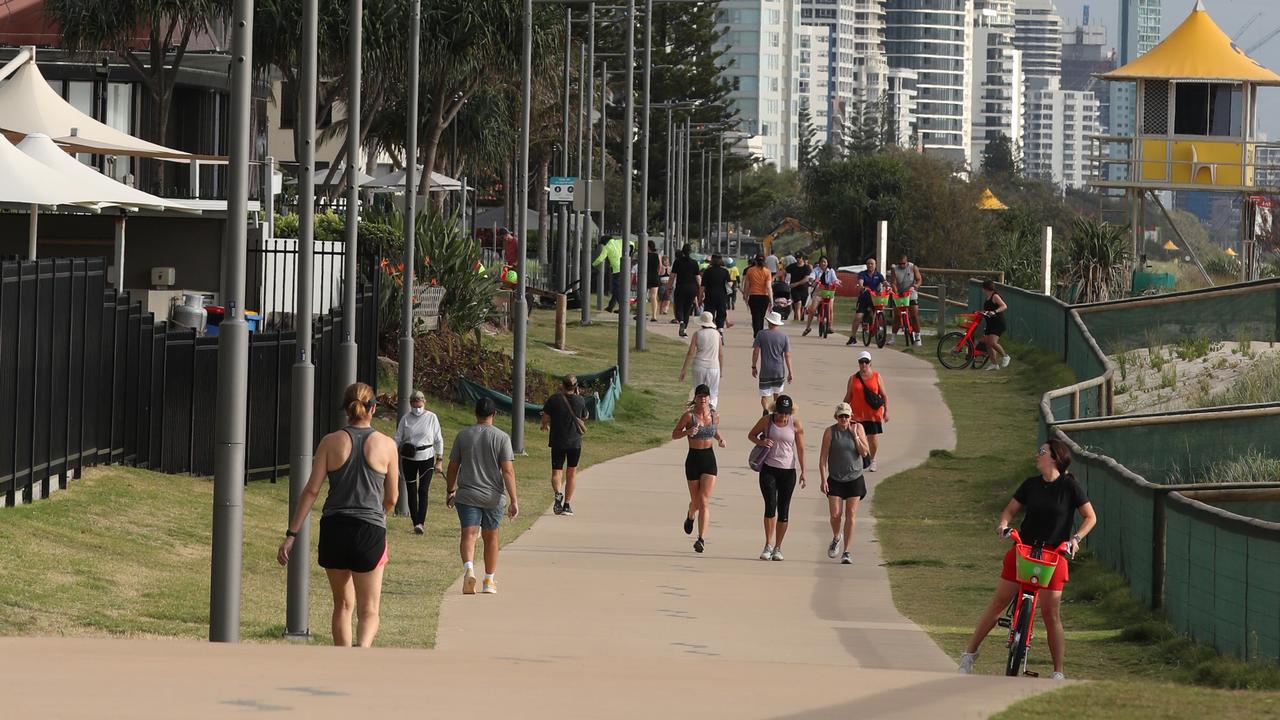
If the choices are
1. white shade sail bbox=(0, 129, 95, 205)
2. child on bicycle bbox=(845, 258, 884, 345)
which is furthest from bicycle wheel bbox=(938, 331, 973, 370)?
white shade sail bbox=(0, 129, 95, 205)

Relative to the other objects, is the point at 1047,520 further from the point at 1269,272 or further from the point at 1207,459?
the point at 1269,272

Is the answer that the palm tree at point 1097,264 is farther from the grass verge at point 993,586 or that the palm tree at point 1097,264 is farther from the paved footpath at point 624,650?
the paved footpath at point 624,650

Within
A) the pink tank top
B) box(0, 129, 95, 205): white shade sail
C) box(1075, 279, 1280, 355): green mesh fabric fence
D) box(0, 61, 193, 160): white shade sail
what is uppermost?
box(0, 61, 193, 160): white shade sail

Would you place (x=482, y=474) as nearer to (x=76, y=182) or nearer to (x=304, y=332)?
(x=304, y=332)

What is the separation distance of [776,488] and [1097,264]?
97.6 ft

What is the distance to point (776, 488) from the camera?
18156 millimetres

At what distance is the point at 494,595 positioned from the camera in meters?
15.1

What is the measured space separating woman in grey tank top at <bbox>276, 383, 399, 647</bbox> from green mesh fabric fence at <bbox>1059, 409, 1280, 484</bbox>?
1022 cm

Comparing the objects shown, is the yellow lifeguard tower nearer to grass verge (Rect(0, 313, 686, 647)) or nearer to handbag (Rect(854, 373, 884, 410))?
handbag (Rect(854, 373, 884, 410))

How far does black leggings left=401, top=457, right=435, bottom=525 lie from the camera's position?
18.3m

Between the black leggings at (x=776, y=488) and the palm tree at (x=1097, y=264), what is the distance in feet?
95.2

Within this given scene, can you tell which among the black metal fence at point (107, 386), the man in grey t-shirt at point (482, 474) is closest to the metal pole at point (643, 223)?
the black metal fence at point (107, 386)

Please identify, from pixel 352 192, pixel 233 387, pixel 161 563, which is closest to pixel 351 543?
A: pixel 233 387

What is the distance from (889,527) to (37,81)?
11.9m
